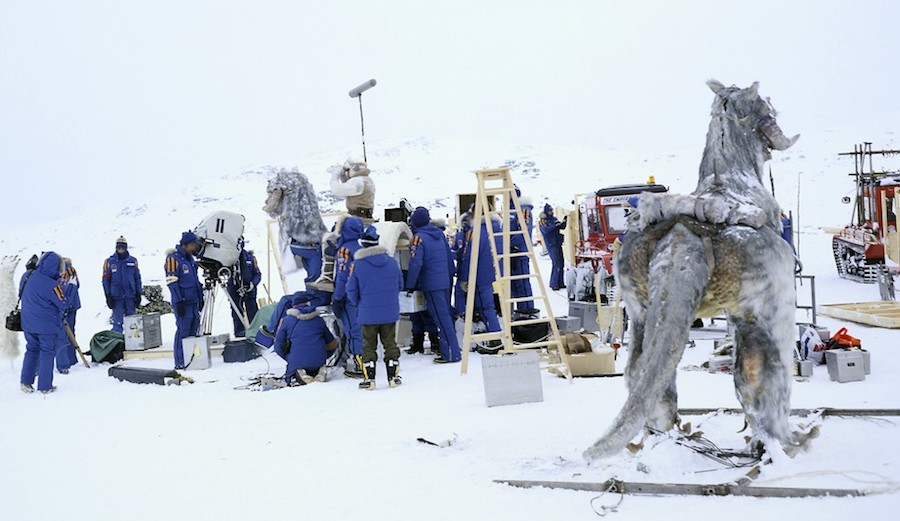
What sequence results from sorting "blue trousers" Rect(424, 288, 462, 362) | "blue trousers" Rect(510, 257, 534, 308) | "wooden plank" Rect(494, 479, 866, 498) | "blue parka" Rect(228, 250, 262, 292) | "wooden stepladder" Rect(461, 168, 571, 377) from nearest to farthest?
1. "wooden plank" Rect(494, 479, 866, 498)
2. "wooden stepladder" Rect(461, 168, 571, 377)
3. "blue trousers" Rect(424, 288, 462, 362)
4. "blue trousers" Rect(510, 257, 534, 308)
5. "blue parka" Rect(228, 250, 262, 292)

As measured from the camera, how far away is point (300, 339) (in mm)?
7840

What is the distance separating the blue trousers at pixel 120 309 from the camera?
1220cm

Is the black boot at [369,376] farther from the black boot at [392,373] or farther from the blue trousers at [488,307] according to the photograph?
the blue trousers at [488,307]

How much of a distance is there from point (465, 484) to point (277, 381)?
14.1 ft

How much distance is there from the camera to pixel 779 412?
3949mm

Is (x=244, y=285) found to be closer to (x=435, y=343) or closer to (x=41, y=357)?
(x=41, y=357)

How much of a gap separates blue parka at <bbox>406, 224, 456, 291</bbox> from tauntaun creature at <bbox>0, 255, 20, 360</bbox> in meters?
6.08

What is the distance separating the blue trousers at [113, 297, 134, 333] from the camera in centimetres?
1220

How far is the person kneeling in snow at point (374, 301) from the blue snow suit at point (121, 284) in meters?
6.25

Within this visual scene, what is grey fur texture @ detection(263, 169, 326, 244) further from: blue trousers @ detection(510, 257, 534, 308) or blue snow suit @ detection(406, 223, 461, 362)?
blue trousers @ detection(510, 257, 534, 308)

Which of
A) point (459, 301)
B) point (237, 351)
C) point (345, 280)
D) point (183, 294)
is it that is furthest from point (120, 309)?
point (345, 280)

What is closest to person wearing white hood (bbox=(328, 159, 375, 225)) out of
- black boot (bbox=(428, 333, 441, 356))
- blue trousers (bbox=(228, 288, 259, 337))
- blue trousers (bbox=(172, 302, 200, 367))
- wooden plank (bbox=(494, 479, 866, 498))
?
black boot (bbox=(428, 333, 441, 356))

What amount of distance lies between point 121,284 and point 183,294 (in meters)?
2.84

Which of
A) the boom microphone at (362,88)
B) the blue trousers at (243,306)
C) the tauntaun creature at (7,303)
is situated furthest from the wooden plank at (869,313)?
the tauntaun creature at (7,303)
